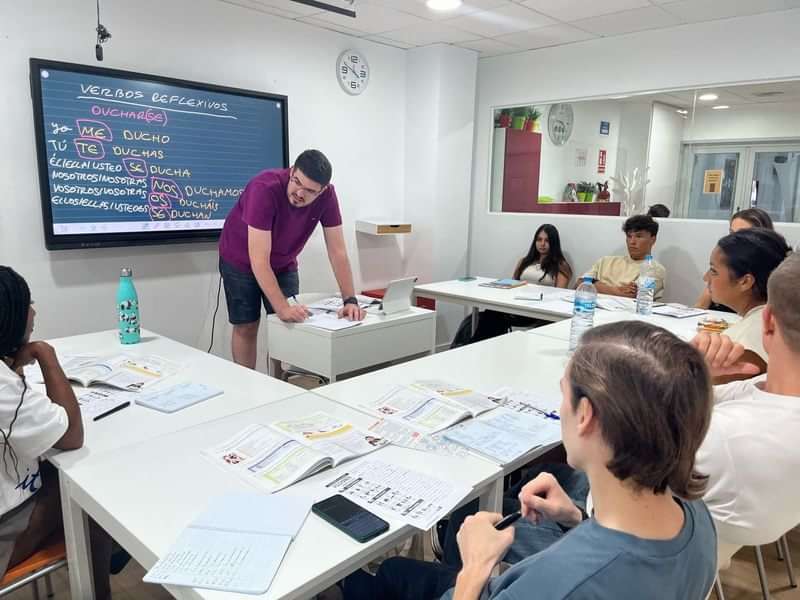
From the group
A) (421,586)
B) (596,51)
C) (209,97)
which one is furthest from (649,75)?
(421,586)

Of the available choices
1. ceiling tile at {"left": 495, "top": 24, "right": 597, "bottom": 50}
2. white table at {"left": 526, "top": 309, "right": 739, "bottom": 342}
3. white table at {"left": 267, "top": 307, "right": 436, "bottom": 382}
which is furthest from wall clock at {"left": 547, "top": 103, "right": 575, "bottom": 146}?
white table at {"left": 267, "top": 307, "right": 436, "bottom": 382}

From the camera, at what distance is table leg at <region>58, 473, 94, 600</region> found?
134cm

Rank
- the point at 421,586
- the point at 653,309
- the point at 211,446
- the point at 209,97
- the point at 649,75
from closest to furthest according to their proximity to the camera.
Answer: the point at 421,586 → the point at 211,446 → the point at 653,309 → the point at 209,97 → the point at 649,75

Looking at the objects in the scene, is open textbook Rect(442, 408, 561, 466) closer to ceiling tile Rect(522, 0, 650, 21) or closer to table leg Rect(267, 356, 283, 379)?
table leg Rect(267, 356, 283, 379)

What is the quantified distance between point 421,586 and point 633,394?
2.50 ft

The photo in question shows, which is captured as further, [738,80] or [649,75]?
[649,75]

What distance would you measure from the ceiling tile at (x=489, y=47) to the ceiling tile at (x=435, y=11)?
71 centimetres

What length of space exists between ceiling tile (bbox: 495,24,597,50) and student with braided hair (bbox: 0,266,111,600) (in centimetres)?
379

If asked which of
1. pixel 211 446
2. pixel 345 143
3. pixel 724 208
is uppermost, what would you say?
pixel 345 143

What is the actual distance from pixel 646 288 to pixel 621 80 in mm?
1888

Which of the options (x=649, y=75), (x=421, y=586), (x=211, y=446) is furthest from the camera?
(x=649, y=75)

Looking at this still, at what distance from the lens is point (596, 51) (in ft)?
14.3

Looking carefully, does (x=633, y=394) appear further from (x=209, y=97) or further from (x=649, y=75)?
(x=649, y=75)

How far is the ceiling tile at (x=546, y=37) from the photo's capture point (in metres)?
4.12
